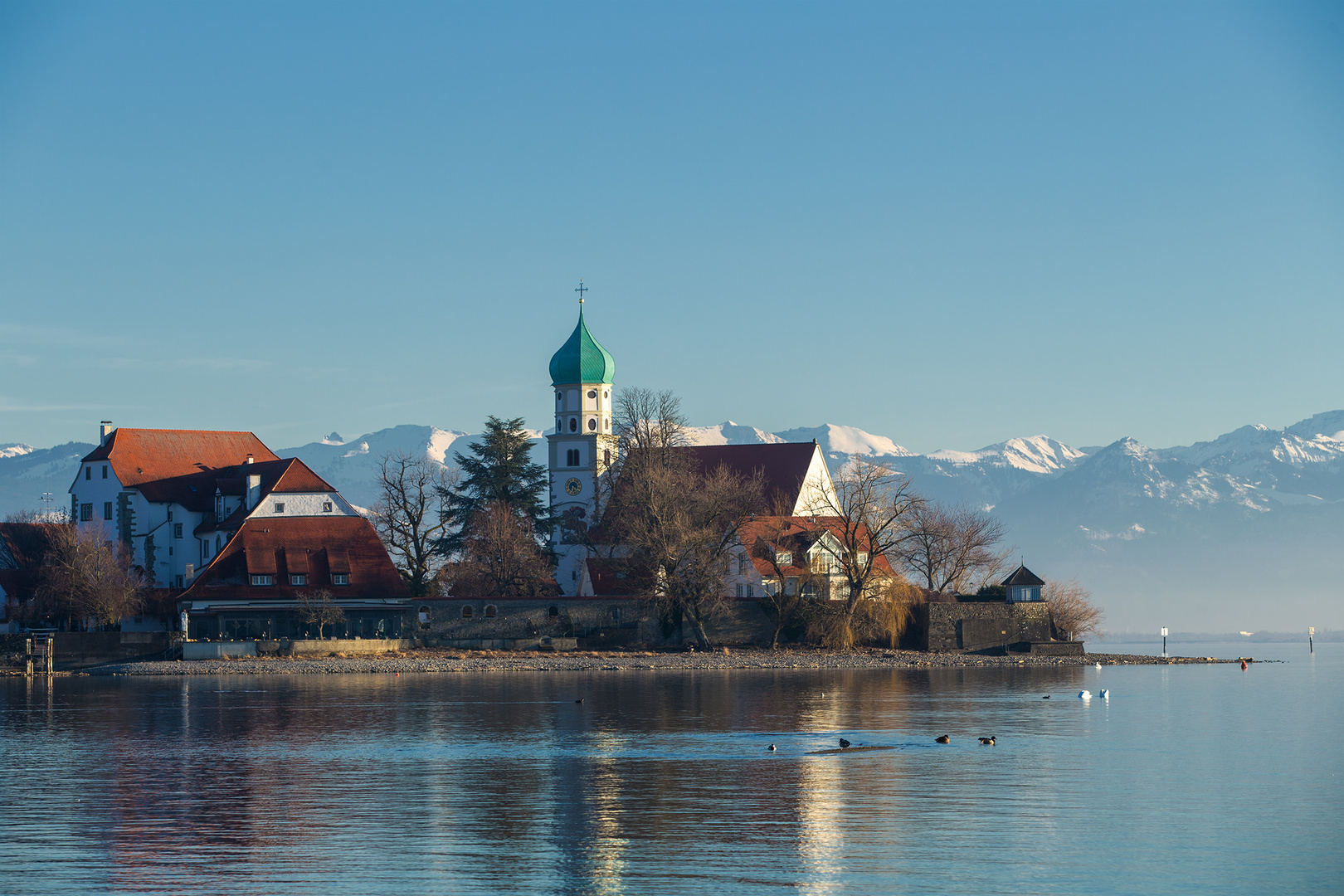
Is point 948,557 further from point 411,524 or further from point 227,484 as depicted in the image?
point 227,484

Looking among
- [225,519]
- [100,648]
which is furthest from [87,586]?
[225,519]

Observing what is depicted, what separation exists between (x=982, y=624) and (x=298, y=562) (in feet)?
133

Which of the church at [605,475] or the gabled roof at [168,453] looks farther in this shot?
the gabled roof at [168,453]

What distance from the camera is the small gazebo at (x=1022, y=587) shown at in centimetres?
9100

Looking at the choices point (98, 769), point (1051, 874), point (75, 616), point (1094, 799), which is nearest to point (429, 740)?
point (98, 769)

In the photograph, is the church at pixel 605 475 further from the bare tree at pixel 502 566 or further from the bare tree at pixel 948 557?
the bare tree at pixel 948 557

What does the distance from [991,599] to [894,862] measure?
68.6 m

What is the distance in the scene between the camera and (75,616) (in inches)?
3406

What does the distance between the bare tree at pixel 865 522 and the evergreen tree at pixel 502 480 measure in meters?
21.2

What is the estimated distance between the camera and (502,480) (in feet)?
322

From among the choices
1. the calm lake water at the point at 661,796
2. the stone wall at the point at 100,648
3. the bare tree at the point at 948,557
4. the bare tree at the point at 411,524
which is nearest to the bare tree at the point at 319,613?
the stone wall at the point at 100,648

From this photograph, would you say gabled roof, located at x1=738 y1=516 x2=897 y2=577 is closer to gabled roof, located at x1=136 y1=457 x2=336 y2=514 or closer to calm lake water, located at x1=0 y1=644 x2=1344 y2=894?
gabled roof, located at x1=136 y1=457 x2=336 y2=514

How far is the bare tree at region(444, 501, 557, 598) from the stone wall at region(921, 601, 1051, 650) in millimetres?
23253

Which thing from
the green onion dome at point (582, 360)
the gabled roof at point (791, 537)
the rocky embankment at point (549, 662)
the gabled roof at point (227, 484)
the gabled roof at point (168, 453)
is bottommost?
the rocky embankment at point (549, 662)
